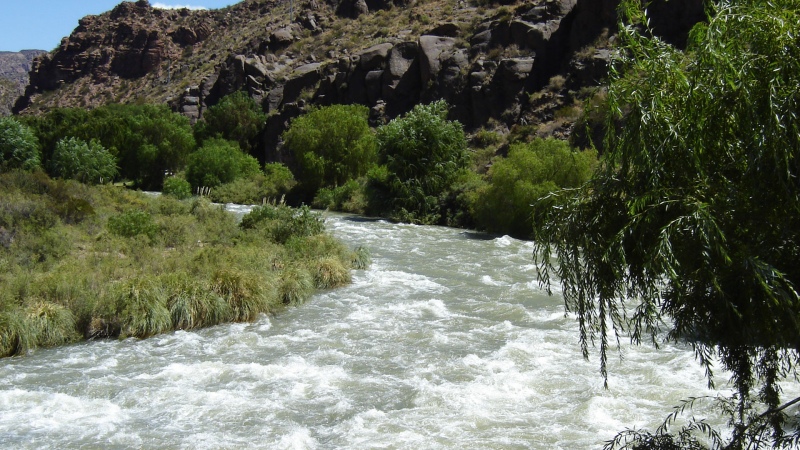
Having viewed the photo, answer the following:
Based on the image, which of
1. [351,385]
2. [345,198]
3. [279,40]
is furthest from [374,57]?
[351,385]

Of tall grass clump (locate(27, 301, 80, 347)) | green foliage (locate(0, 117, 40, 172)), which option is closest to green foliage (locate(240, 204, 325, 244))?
tall grass clump (locate(27, 301, 80, 347))

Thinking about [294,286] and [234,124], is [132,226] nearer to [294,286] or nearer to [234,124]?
[294,286]

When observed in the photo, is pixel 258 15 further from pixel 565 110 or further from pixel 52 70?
pixel 565 110

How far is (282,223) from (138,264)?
7.22 m

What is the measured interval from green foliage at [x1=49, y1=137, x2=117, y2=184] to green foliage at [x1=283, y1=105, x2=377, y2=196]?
13074 mm

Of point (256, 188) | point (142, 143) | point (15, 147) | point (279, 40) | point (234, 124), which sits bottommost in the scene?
point (256, 188)

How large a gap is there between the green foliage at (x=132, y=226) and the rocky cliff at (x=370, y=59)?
715 inches

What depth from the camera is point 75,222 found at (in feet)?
78.6

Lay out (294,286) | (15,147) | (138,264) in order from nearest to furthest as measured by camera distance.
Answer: (138,264), (294,286), (15,147)

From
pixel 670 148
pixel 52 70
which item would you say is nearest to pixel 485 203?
pixel 670 148

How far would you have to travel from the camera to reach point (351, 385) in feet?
40.1

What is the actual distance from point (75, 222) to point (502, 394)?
58.8 ft

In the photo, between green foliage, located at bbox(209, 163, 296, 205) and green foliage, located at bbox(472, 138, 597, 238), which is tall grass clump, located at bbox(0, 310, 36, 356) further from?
green foliage, located at bbox(209, 163, 296, 205)

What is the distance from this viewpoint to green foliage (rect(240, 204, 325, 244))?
24.4 meters
